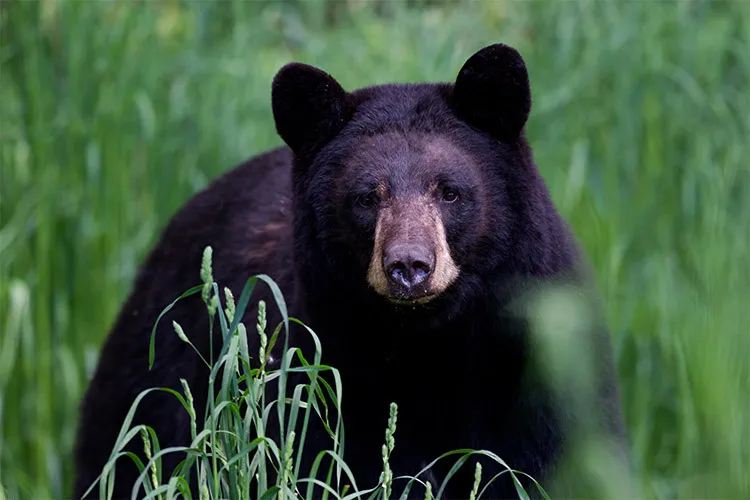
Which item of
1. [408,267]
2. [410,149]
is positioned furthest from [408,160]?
[408,267]

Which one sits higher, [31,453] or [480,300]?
[480,300]

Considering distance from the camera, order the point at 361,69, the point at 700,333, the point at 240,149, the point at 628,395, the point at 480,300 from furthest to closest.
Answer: the point at 361,69, the point at 240,149, the point at 628,395, the point at 700,333, the point at 480,300

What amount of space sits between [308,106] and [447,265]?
0.70 meters

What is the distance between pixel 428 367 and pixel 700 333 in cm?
131

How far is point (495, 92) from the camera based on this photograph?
342 centimetres

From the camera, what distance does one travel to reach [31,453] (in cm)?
Result: 529

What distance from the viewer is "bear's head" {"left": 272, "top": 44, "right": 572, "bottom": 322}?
323cm

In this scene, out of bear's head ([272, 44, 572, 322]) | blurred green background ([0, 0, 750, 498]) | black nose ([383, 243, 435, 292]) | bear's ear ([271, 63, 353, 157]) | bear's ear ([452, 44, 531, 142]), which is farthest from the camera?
blurred green background ([0, 0, 750, 498])

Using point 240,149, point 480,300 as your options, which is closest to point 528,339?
point 480,300

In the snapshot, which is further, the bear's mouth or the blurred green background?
the blurred green background

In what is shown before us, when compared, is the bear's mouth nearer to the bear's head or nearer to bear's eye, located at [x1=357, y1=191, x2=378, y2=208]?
the bear's head

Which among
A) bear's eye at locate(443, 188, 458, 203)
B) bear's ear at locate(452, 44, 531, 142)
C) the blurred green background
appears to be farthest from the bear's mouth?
the blurred green background

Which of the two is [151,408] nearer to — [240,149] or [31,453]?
[31,453]

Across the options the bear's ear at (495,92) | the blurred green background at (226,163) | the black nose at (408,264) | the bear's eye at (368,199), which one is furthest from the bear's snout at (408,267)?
the blurred green background at (226,163)
